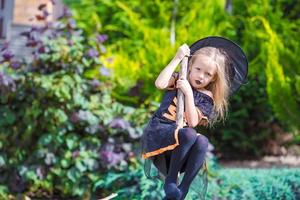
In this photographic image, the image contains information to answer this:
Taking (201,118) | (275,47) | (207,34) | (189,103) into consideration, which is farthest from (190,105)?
(207,34)

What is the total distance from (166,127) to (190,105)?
0.52ft

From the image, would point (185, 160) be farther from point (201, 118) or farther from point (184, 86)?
point (184, 86)

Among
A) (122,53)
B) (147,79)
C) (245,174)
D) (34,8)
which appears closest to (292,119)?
(245,174)

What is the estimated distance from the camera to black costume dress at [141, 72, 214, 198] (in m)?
3.09

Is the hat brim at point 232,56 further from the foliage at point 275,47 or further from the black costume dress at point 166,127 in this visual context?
the foliage at point 275,47

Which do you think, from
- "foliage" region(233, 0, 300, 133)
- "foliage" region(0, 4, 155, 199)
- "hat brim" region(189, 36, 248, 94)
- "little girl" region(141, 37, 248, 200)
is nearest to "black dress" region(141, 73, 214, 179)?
"little girl" region(141, 37, 248, 200)

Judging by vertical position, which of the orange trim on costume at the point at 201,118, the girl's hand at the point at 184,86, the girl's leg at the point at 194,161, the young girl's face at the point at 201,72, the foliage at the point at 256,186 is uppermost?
the young girl's face at the point at 201,72

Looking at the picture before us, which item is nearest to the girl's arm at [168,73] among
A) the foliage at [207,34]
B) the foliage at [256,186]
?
the foliage at [256,186]

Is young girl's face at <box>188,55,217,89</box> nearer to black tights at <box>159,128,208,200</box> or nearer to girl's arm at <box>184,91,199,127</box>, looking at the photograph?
girl's arm at <box>184,91,199,127</box>

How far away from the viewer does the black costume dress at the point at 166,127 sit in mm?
3086

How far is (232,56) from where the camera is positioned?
326 centimetres

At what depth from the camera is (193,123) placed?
3.10m

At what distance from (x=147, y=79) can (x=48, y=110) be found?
1386 millimetres

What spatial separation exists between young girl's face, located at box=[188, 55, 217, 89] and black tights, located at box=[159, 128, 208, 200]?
0.88 feet
